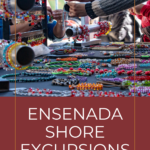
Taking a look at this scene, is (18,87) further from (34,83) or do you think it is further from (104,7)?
(104,7)

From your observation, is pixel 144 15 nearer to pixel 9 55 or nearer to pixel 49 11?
pixel 49 11

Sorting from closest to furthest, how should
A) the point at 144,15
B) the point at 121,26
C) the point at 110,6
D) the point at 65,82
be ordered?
the point at 65,82 < the point at 110,6 < the point at 144,15 < the point at 121,26

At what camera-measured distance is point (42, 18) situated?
11.1 feet

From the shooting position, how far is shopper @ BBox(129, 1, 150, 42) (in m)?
3.67

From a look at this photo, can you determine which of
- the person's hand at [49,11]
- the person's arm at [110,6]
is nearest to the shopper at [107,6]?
the person's arm at [110,6]

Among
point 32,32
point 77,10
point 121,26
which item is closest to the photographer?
point 77,10

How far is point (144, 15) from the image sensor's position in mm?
3787

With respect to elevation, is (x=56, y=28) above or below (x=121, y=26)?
below

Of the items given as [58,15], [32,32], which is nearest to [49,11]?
[58,15]

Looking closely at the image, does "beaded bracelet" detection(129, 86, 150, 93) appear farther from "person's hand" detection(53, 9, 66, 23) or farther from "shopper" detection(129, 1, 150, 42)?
"person's hand" detection(53, 9, 66, 23)

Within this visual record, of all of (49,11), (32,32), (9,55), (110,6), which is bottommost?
(9,55)

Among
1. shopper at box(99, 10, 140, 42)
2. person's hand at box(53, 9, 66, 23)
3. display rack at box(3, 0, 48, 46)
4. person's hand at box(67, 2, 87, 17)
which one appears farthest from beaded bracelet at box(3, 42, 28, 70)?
shopper at box(99, 10, 140, 42)

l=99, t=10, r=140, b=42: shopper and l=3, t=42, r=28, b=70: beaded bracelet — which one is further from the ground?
l=99, t=10, r=140, b=42: shopper

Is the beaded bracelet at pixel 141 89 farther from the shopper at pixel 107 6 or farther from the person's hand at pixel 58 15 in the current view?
the person's hand at pixel 58 15
